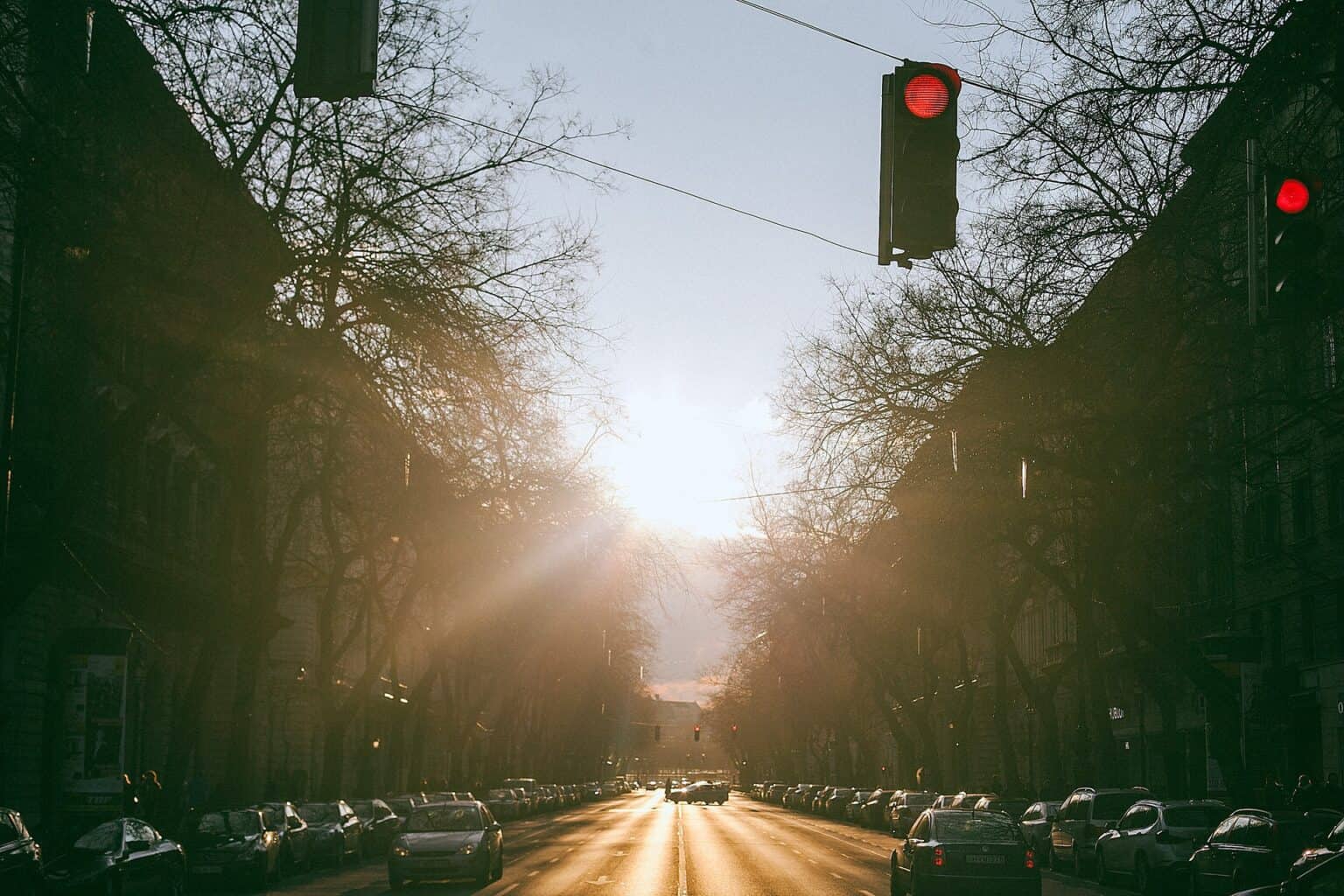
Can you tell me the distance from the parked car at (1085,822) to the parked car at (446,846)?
11.8 meters

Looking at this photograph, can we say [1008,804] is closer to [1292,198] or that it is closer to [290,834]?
[290,834]

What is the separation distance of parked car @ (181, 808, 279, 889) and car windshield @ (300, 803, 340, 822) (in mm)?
6092

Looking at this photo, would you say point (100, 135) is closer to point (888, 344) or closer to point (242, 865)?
point (242, 865)

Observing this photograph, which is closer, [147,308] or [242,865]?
[147,308]

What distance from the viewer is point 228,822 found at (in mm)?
28656

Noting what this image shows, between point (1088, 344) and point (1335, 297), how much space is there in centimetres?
1472

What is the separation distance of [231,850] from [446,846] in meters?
3.81

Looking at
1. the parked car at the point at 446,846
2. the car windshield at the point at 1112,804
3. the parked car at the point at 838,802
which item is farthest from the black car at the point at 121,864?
the parked car at the point at 838,802

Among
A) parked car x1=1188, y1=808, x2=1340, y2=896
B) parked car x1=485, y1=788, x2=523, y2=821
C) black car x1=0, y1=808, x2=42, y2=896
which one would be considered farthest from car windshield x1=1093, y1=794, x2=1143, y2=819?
parked car x1=485, y1=788, x2=523, y2=821

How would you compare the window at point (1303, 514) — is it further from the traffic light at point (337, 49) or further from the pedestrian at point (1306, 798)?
the traffic light at point (337, 49)

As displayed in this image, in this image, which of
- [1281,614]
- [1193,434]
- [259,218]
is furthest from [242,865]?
[1281,614]

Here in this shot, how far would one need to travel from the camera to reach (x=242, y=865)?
27484 mm

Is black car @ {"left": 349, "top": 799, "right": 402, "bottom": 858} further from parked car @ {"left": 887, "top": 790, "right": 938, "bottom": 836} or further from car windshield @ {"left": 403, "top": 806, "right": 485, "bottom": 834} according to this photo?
parked car @ {"left": 887, "top": 790, "right": 938, "bottom": 836}

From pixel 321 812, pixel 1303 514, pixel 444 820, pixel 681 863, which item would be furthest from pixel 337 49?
pixel 1303 514
